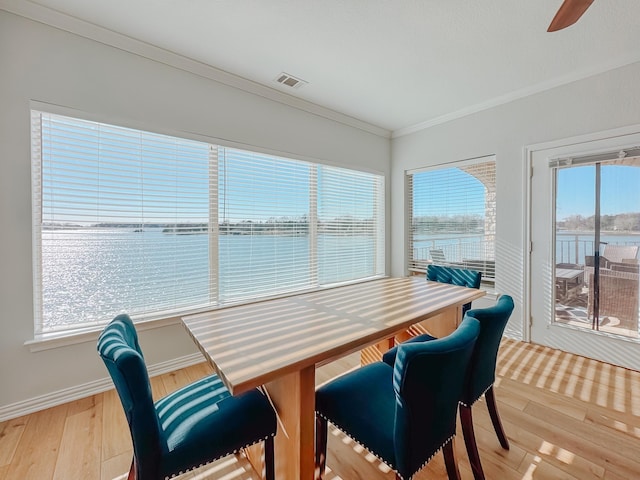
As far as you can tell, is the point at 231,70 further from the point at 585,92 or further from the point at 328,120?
the point at 585,92

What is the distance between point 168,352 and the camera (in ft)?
8.36

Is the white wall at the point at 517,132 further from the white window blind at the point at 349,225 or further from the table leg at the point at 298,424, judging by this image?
the table leg at the point at 298,424

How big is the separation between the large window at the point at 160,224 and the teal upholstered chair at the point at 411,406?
1869 mm

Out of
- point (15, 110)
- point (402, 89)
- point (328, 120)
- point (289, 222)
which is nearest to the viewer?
point (15, 110)

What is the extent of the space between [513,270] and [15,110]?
15.0 ft

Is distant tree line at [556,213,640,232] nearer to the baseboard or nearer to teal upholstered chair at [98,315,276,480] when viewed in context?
teal upholstered chair at [98,315,276,480]

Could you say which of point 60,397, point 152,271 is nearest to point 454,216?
point 152,271

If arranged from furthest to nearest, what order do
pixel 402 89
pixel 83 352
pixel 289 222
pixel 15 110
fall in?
pixel 289 222 → pixel 402 89 → pixel 83 352 → pixel 15 110

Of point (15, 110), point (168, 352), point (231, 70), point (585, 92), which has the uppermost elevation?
point (231, 70)

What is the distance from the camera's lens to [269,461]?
4.05 ft

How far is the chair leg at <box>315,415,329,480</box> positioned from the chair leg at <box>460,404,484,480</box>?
2.25ft

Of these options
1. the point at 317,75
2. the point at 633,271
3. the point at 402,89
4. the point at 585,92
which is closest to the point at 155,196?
the point at 317,75

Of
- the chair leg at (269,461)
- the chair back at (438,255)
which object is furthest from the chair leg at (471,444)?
the chair back at (438,255)

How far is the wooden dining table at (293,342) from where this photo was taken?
1.08 m
